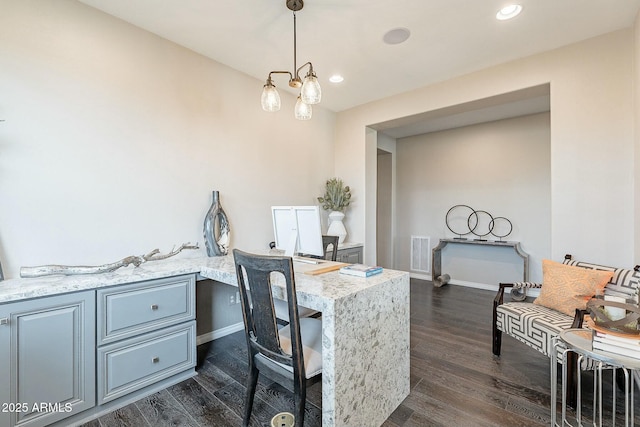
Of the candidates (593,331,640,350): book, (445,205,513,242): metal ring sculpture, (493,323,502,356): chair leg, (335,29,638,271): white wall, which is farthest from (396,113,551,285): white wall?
(593,331,640,350): book

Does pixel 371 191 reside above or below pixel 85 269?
above

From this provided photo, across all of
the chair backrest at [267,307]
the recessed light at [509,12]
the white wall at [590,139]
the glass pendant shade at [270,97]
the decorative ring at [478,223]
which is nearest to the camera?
the chair backrest at [267,307]

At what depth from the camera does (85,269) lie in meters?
1.91

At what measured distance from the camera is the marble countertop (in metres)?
1.50

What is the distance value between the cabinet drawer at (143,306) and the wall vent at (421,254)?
425 centimetres

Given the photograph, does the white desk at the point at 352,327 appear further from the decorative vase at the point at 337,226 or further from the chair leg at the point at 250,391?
the decorative vase at the point at 337,226

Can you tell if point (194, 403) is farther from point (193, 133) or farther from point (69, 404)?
point (193, 133)

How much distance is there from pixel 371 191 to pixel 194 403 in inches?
129

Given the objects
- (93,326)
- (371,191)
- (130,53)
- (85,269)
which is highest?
(130,53)

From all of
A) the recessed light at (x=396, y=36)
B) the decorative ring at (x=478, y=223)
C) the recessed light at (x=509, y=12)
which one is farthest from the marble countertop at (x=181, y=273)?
the decorative ring at (x=478, y=223)

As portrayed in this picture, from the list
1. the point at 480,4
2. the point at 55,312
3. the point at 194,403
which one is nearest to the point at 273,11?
the point at 480,4

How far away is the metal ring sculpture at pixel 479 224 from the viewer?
15.0 ft

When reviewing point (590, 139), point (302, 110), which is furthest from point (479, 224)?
point (302, 110)

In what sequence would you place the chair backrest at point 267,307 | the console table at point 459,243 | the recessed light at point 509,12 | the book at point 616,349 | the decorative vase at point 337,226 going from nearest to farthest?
the book at point 616,349
the chair backrest at point 267,307
the recessed light at point 509,12
the decorative vase at point 337,226
the console table at point 459,243
